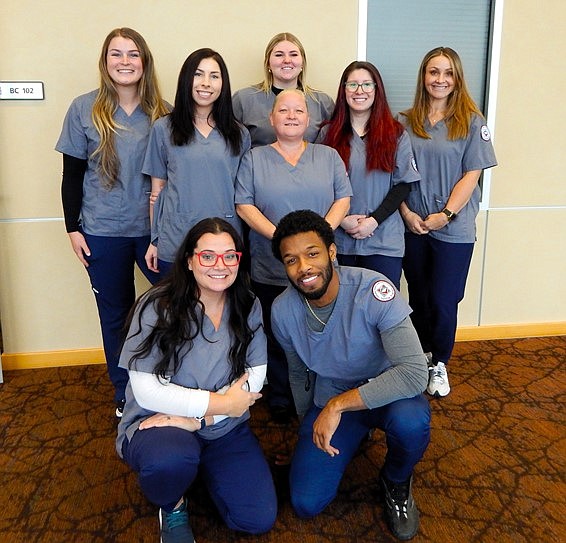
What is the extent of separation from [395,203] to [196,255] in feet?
3.41

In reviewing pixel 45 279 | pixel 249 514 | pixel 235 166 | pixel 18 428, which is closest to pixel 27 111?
pixel 45 279

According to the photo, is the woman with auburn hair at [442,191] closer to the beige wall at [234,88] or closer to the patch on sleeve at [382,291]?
the beige wall at [234,88]

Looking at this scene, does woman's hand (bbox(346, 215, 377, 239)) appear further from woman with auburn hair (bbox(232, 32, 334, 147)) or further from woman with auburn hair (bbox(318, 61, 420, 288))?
woman with auburn hair (bbox(232, 32, 334, 147))

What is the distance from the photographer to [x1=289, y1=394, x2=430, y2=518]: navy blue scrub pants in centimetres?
167

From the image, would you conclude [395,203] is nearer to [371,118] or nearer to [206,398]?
[371,118]

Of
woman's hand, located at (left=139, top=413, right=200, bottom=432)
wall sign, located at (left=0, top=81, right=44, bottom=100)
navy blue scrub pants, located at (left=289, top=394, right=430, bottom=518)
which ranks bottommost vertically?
navy blue scrub pants, located at (left=289, top=394, right=430, bottom=518)

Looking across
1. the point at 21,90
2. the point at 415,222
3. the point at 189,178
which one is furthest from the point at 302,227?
the point at 21,90

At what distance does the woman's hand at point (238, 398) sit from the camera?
169 centimetres

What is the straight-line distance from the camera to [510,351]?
3.11 meters

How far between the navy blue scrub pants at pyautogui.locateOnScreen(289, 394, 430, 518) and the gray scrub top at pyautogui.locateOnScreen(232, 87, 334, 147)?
1.20 metres

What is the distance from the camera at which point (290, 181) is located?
2.14m

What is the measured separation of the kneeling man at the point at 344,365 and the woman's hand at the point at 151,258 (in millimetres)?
745

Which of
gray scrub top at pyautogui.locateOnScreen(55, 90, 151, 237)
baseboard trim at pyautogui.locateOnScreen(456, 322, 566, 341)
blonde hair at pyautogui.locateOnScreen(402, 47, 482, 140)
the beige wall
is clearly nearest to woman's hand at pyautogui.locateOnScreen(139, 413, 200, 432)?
gray scrub top at pyautogui.locateOnScreen(55, 90, 151, 237)

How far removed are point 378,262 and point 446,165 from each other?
54 centimetres
